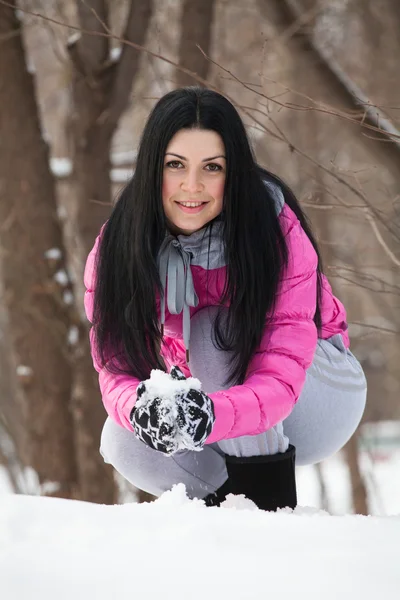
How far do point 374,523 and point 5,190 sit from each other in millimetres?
3473

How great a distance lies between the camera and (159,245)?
223 centimetres

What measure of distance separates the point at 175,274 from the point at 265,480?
594mm

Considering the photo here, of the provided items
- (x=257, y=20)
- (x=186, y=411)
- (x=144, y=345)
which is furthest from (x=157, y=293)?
(x=257, y=20)

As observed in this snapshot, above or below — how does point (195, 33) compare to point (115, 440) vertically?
above

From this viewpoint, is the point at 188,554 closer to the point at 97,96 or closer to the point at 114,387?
the point at 114,387

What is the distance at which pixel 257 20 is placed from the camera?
8.25 m

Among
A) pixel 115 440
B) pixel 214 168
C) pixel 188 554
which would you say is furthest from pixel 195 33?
pixel 188 554

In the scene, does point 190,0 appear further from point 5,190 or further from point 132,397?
point 132,397

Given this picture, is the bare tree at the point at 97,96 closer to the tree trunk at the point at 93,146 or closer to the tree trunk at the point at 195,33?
the tree trunk at the point at 93,146

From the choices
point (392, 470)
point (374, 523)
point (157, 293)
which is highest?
point (157, 293)

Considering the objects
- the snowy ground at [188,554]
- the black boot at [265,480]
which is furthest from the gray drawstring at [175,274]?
the snowy ground at [188,554]

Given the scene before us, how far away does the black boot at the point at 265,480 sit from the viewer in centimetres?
218

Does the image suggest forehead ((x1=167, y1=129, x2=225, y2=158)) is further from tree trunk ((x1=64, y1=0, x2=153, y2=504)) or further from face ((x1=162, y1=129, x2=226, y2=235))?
tree trunk ((x1=64, y1=0, x2=153, y2=504))

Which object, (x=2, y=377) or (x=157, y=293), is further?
(x=2, y=377)
